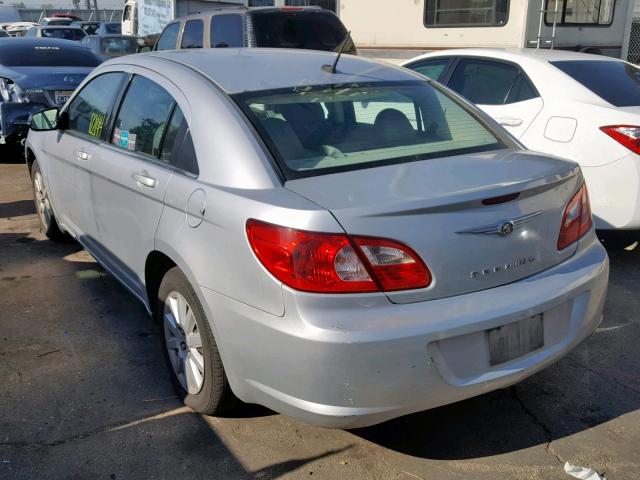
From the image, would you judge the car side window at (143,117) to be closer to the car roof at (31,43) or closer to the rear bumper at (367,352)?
the rear bumper at (367,352)

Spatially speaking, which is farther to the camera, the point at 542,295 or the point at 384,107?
the point at 384,107

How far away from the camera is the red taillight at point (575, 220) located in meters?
3.03

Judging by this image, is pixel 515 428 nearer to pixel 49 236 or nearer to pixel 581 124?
pixel 581 124

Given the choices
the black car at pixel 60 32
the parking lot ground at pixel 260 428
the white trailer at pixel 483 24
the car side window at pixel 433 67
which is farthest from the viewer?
the black car at pixel 60 32

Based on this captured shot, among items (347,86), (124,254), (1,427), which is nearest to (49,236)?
(124,254)

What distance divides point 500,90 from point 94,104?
3.38m

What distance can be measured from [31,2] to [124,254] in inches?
3036

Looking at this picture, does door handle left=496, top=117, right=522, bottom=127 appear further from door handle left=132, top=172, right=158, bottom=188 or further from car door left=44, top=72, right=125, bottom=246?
door handle left=132, top=172, right=158, bottom=188

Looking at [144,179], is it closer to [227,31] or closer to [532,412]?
[532,412]

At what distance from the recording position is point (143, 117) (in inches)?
149

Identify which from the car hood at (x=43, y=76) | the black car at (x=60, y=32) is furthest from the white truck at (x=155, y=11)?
the car hood at (x=43, y=76)

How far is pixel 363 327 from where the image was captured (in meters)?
2.48

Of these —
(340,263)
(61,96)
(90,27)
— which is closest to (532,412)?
(340,263)

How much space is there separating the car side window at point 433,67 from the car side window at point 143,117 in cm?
347
